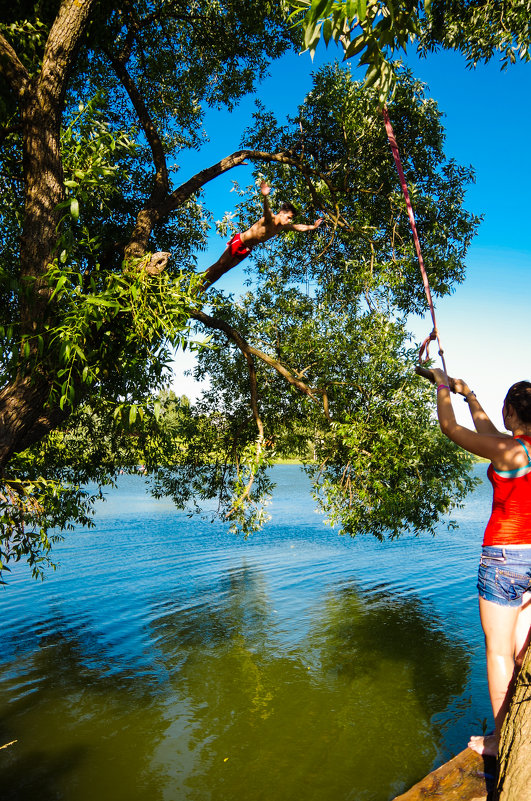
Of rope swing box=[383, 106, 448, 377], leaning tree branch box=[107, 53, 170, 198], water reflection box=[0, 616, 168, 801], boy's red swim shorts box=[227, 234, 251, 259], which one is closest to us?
rope swing box=[383, 106, 448, 377]

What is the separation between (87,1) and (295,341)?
14.8 ft

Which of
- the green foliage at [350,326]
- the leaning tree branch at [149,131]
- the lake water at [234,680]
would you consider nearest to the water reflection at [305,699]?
the lake water at [234,680]

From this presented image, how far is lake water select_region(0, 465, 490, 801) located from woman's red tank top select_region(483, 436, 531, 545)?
443 cm

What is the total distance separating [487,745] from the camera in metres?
3.07

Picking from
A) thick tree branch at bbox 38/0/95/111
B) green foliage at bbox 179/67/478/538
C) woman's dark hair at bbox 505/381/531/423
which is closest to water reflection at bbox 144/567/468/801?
green foliage at bbox 179/67/478/538

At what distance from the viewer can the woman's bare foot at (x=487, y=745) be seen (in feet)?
9.98

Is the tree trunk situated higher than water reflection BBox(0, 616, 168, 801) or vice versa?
the tree trunk

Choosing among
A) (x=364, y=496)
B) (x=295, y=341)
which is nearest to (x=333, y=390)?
(x=295, y=341)

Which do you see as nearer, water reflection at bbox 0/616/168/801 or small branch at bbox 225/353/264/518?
water reflection at bbox 0/616/168/801

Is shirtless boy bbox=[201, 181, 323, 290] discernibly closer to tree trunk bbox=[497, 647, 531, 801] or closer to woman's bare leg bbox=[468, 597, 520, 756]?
woman's bare leg bbox=[468, 597, 520, 756]

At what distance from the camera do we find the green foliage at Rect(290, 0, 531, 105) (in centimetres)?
244

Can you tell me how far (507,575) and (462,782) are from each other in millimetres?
1221

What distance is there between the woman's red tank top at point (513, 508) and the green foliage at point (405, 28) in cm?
235

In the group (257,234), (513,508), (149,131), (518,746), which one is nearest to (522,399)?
(513,508)
